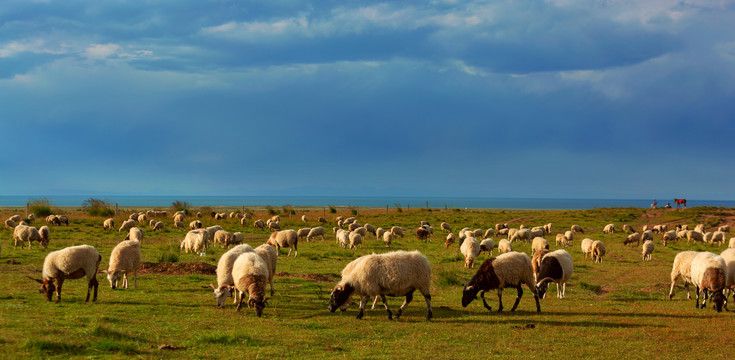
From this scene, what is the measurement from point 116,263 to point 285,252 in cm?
1453

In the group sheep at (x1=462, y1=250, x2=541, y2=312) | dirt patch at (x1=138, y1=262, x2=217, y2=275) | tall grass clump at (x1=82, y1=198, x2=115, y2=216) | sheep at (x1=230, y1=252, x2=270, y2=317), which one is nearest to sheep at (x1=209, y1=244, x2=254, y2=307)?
sheep at (x1=230, y1=252, x2=270, y2=317)

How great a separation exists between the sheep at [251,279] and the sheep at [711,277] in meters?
12.7

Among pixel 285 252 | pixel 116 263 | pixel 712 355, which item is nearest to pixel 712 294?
pixel 712 355

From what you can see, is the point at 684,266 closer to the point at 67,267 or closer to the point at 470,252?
the point at 470,252

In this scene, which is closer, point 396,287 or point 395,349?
point 395,349

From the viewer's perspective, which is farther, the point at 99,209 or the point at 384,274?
the point at 99,209

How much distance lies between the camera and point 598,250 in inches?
1017

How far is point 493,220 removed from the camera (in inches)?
2370

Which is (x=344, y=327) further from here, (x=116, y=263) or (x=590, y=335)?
(x=116, y=263)

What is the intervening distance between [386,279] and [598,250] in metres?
18.1

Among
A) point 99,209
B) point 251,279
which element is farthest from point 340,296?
point 99,209

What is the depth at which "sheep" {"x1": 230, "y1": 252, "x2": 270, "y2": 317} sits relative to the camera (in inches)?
479

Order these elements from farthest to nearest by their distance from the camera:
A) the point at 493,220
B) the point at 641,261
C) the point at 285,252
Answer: the point at 493,220 → the point at 285,252 → the point at 641,261

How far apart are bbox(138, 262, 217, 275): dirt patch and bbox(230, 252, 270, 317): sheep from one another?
6.61 metres
